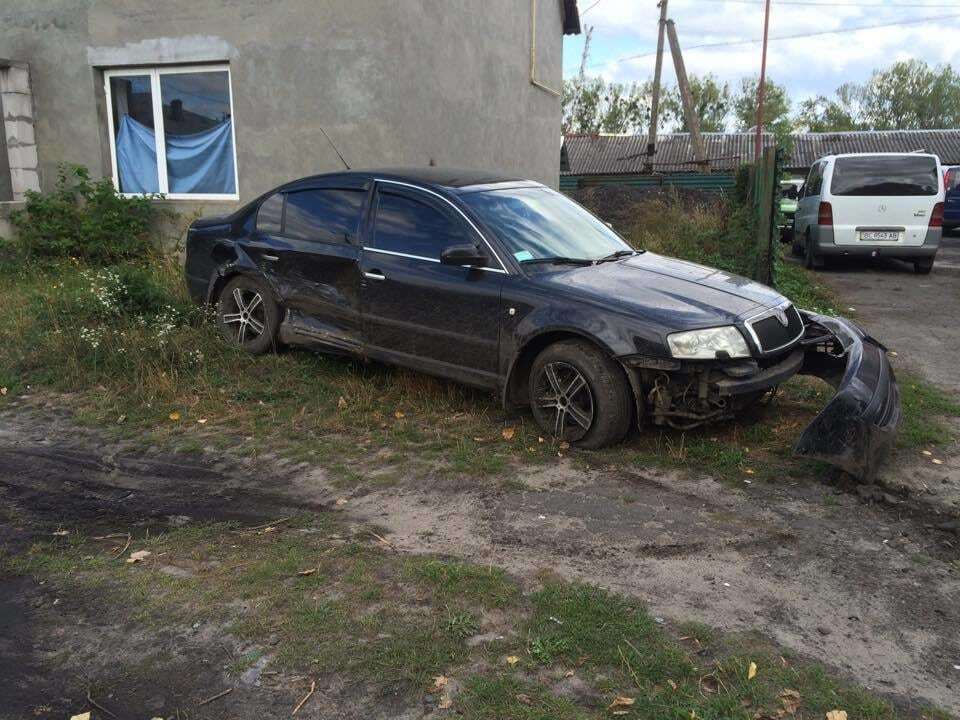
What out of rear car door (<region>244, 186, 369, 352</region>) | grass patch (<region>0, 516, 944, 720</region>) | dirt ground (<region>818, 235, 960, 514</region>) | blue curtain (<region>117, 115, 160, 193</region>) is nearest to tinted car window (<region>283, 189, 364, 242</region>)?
rear car door (<region>244, 186, 369, 352</region>)

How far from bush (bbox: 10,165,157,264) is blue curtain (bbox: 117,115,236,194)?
1.30ft

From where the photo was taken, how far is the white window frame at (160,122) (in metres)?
10.7

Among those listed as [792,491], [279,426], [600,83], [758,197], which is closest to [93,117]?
[279,426]

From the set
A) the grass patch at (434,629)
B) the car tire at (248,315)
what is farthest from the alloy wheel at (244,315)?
the grass patch at (434,629)

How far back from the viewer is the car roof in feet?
19.7

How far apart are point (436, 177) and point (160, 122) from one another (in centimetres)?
664

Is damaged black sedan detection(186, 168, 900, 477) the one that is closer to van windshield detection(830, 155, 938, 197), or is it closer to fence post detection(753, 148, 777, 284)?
fence post detection(753, 148, 777, 284)

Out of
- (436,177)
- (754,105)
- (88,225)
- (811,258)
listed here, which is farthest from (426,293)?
(754,105)

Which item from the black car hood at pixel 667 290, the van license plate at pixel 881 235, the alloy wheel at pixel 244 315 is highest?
the van license plate at pixel 881 235

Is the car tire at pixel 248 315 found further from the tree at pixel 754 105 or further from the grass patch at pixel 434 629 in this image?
the tree at pixel 754 105

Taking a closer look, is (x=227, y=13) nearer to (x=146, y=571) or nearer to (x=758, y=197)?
(x=758, y=197)

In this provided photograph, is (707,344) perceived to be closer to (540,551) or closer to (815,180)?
(540,551)

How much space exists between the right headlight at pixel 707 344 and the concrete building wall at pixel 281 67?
256 inches

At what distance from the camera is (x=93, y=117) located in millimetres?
11180
